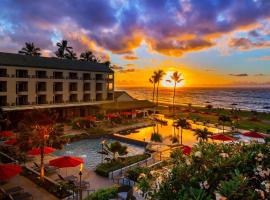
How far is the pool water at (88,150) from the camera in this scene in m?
26.3

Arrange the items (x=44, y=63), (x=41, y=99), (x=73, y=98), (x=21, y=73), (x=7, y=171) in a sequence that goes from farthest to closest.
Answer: (x=73, y=98) → (x=44, y=63) → (x=41, y=99) → (x=21, y=73) → (x=7, y=171)

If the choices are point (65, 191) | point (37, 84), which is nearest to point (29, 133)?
point (65, 191)

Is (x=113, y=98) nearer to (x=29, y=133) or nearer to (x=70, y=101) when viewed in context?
(x=70, y=101)

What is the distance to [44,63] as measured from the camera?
45.9 metres

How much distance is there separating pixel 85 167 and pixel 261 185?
68.2 ft

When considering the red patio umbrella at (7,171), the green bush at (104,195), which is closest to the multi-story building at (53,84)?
the red patio umbrella at (7,171)

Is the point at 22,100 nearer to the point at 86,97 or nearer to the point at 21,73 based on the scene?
the point at 21,73

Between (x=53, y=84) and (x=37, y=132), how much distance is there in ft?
94.9

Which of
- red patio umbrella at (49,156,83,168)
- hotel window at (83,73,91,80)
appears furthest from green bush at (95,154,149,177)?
hotel window at (83,73,91,80)

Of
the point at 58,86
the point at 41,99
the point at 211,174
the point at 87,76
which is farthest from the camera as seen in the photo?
the point at 87,76

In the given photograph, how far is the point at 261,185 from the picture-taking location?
5.70 m

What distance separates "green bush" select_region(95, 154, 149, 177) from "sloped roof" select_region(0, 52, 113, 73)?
27153 millimetres

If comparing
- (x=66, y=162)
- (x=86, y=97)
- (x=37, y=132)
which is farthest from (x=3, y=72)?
(x=66, y=162)

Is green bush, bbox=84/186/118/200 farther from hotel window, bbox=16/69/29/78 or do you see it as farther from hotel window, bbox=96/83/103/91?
hotel window, bbox=96/83/103/91
